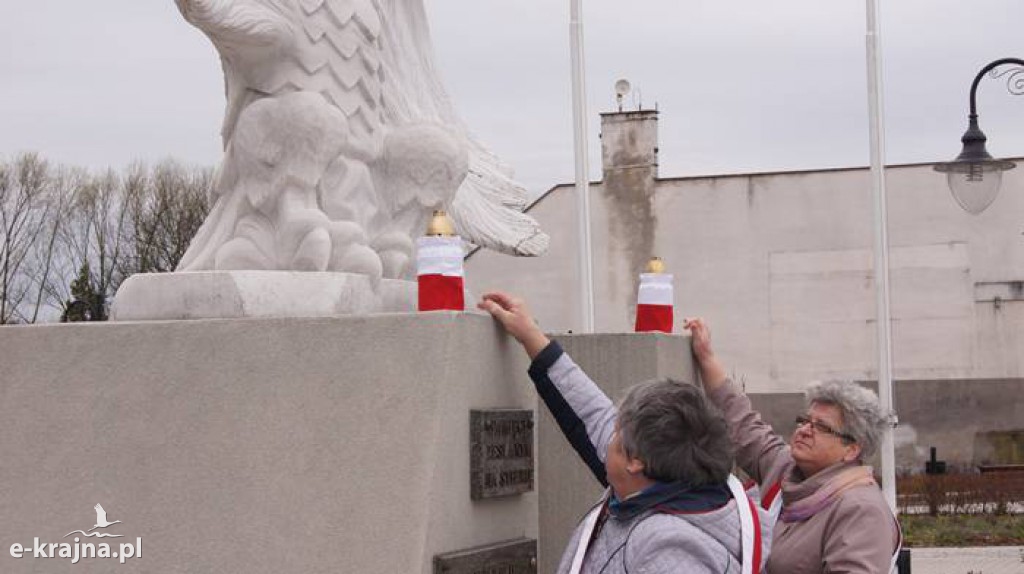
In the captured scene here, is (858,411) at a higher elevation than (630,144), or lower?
lower

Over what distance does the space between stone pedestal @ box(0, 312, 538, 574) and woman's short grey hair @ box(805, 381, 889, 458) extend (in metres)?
0.99

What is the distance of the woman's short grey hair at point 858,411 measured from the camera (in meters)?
4.47

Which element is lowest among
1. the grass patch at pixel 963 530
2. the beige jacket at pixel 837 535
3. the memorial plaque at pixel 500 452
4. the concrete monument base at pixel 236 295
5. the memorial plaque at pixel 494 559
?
the grass patch at pixel 963 530

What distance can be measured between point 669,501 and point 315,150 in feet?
7.40

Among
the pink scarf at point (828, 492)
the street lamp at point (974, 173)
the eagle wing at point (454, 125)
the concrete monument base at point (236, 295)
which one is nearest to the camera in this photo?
the pink scarf at point (828, 492)

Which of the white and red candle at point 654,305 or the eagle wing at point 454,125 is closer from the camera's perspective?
the eagle wing at point 454,125

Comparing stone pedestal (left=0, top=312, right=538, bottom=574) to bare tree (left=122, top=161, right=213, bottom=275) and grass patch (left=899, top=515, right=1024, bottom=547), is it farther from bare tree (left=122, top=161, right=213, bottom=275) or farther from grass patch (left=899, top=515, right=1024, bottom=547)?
bare tree (left=122, top=161, right=213, bottom=275)

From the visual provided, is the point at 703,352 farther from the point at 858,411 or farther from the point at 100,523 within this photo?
the point at 100,523

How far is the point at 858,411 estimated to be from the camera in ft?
14.7

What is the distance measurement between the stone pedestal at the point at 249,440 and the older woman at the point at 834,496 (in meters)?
0.94

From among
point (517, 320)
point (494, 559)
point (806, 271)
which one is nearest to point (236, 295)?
point (517, 320)

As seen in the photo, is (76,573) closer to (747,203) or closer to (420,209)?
(420,209)

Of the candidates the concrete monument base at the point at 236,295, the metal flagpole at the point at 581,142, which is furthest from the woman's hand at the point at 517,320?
the metal flagpole at the point at 581,142

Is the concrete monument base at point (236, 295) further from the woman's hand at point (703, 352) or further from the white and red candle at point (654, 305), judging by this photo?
the white and red candle at point (654, 305)
